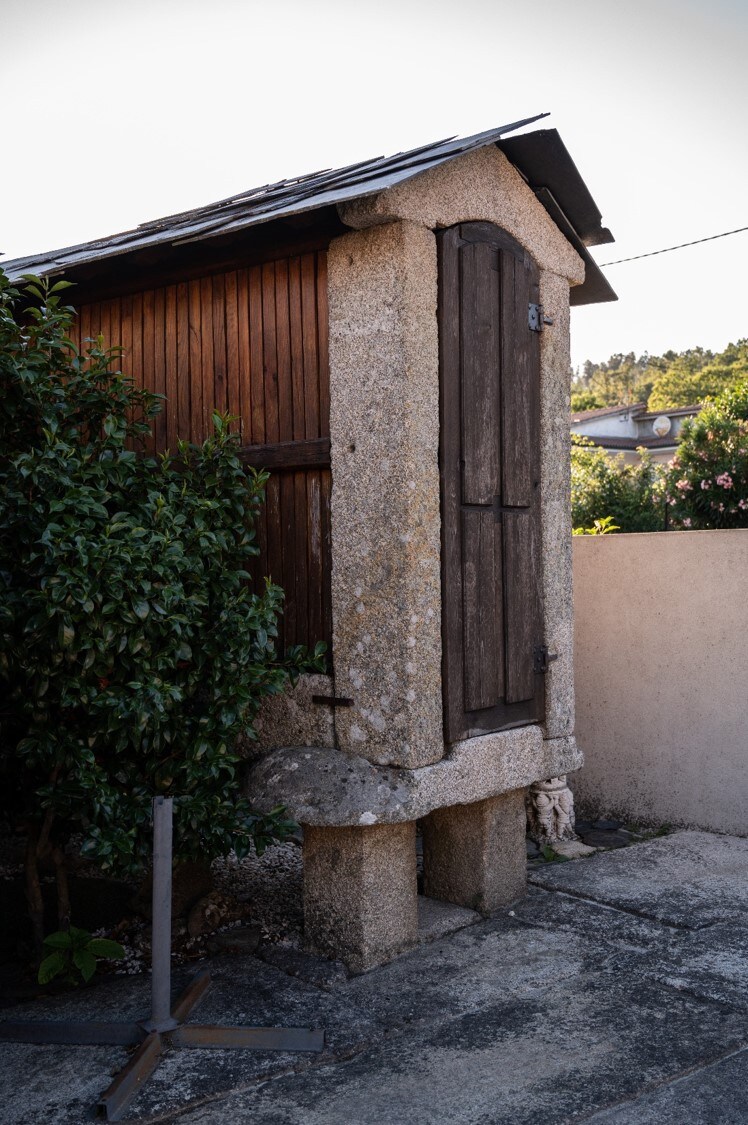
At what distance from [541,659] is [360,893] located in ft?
4.82

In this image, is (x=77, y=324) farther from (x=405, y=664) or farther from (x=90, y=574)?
(x=405, y=664)

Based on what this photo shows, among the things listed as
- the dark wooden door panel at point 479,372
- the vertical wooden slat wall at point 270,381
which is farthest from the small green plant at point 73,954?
the dark wooden door panel at point 479,372

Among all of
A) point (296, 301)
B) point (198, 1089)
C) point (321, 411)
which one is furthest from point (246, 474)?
point (198, 1089)

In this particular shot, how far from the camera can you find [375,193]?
3.92 metres

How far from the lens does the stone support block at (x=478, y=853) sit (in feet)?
15.7

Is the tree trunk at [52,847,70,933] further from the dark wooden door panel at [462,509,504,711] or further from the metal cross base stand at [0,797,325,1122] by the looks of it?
the dark wooden door panel at [462,509,504,711]

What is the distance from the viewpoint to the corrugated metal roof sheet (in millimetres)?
4109

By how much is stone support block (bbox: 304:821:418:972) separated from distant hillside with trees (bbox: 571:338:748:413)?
1271 inches

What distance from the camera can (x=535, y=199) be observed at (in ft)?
16.3

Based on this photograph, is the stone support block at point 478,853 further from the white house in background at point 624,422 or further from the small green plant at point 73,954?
the white house in background at point 624,422

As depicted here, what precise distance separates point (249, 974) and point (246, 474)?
84.6 inches

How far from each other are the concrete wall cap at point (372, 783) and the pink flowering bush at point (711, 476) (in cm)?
661

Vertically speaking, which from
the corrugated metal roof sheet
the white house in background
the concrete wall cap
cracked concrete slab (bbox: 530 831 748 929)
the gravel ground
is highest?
the white house in background

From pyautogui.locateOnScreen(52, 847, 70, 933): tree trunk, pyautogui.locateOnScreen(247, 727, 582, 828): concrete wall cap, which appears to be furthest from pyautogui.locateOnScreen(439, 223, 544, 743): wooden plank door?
pyautogui.locateOnScreen(52, 847, 70, 933): tree trunk
